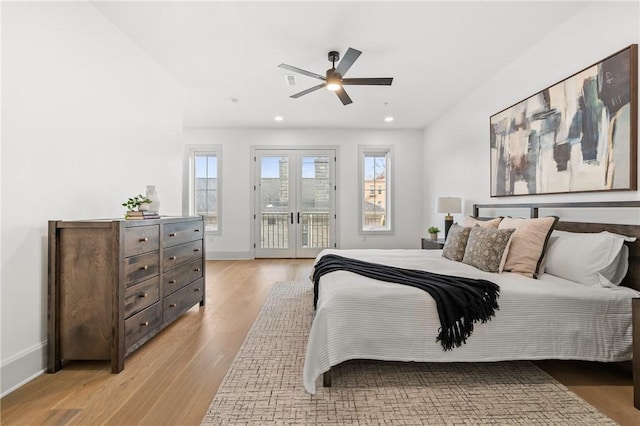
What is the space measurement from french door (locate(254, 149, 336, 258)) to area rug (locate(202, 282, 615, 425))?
430 cm

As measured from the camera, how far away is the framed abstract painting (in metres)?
2.20

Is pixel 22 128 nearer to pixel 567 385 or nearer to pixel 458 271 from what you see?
pixel 458 271

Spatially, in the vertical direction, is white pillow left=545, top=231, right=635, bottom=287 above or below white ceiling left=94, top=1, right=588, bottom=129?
below

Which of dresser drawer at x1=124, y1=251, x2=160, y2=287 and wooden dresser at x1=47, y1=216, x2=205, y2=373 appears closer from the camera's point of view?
wooden dresser at x1=47, y1=216, x2=205, y2=373

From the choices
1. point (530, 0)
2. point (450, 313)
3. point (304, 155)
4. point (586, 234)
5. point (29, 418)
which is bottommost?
point (29, 418)

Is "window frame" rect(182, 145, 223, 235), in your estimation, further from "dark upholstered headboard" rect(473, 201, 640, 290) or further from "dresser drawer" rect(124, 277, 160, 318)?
"dark upholstered headboard" rect(473, 201, 640, 290)

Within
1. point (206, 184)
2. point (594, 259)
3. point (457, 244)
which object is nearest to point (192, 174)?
point (206, 184)

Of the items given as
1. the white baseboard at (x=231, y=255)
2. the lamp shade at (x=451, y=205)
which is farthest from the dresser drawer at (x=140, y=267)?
the white baseboard at (x=231, y=255)

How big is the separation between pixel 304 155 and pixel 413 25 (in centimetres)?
401

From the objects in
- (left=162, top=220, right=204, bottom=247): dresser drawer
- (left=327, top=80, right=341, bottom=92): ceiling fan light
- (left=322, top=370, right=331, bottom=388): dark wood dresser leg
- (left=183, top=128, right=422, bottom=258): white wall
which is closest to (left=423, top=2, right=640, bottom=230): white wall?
(left=183, top=128, right=422, bottom=258): white wall

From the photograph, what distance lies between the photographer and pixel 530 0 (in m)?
2.48

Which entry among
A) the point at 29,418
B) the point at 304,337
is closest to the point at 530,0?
the point at 304,337

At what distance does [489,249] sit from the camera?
2.61 meters

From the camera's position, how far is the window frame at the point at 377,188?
6672mm
